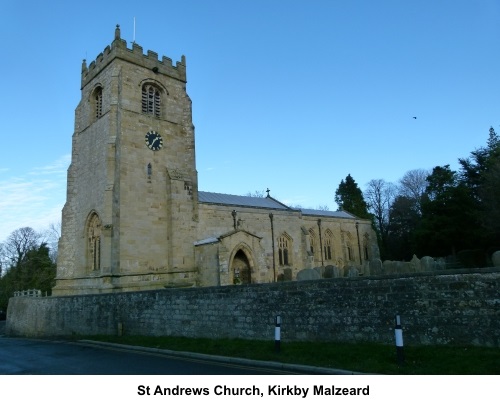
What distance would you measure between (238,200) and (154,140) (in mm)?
11889

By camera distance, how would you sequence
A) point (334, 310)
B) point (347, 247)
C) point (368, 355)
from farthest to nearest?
point (347, 247) → point (334, 310) → point (368, 355)

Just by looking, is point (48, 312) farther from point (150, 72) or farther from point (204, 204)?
point (150, 72)

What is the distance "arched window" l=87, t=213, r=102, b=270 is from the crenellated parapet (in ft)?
35.0

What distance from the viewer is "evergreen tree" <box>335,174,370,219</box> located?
6070 cm

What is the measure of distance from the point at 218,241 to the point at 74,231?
10754 millimetres

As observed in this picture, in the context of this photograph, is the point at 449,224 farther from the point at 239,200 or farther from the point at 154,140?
the point at 154,140

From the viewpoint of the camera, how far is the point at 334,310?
10.6 meters

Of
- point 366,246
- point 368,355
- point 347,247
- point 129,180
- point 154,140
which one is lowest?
point 368,355

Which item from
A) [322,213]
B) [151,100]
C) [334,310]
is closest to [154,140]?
[151,100]

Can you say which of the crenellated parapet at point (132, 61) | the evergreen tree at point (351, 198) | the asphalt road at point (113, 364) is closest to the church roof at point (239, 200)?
the crenellated parapet at point (132, 61)

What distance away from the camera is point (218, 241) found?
24.7 meters

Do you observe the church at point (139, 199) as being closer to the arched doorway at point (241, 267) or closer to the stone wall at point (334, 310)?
the arched doorway at point (241, 267)

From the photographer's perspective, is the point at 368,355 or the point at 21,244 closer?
the point at 368,355

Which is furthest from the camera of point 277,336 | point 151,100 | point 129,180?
point 151,100
